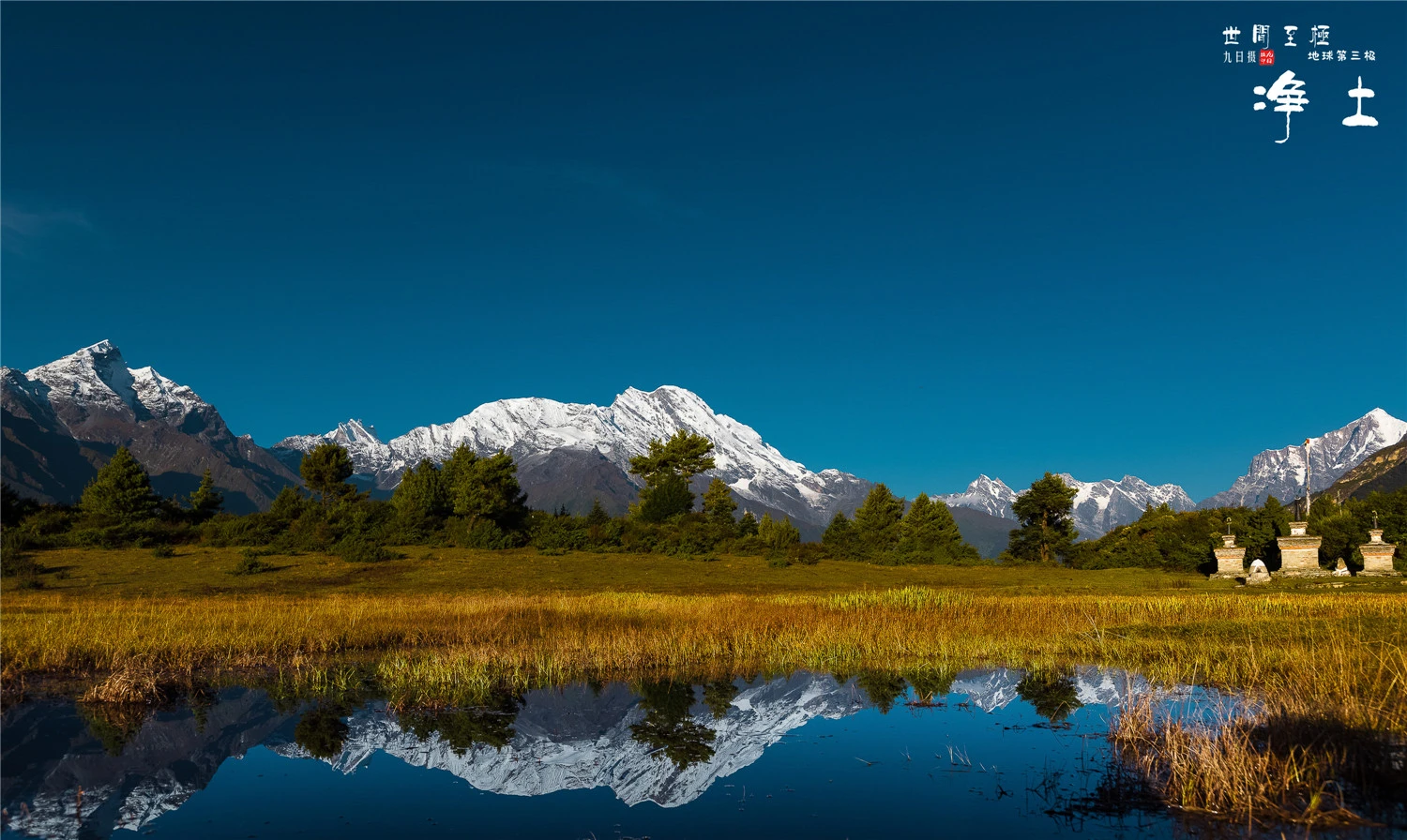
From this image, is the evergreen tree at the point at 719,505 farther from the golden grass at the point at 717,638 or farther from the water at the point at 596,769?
the water at the point at 596,769

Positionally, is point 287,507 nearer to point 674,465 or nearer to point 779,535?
point 779,535

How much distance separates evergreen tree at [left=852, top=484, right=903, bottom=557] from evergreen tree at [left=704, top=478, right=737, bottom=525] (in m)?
14.1

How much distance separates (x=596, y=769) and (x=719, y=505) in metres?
85.7

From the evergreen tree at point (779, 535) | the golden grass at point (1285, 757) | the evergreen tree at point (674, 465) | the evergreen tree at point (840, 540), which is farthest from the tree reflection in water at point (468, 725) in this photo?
the evergreen tree at point (674, 465)

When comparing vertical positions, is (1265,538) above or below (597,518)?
above

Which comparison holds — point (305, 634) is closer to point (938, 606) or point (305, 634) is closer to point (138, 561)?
point (938, 606)

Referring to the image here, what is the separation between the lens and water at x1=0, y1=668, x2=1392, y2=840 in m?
11.7

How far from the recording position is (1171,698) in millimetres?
17953

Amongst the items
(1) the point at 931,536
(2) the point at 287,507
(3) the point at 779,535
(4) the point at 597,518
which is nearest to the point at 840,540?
(3) the point at 779,535

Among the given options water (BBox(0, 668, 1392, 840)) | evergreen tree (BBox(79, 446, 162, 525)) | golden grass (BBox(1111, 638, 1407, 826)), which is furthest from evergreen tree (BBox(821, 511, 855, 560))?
golden grass (BBox(1111, 638, 1407, 826))

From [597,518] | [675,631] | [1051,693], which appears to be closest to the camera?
[1051,693]

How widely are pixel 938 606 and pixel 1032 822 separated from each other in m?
26.6

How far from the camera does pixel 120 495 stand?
6725cm

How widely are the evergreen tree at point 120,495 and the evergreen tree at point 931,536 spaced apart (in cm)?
6433
